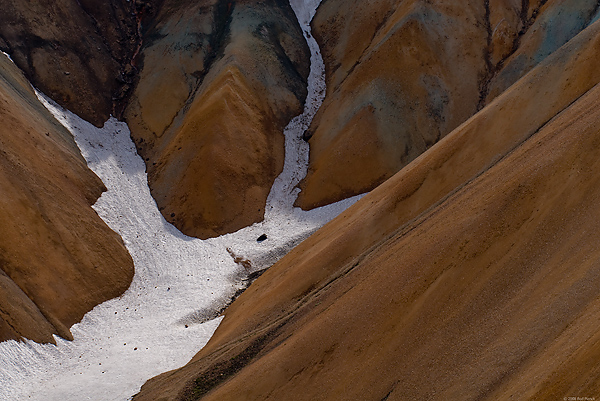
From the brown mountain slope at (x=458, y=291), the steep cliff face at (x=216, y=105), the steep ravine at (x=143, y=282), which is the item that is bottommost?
the brown mountain slope at (x=458, y=291)

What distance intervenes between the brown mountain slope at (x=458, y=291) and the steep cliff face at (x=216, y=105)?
13.8 meters

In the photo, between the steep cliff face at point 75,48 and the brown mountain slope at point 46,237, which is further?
the steep cliff face at point 75,48

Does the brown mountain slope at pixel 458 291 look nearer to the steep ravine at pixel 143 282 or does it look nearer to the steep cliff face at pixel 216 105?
the steep ravine at pixel 143 282

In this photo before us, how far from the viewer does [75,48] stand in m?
47.2

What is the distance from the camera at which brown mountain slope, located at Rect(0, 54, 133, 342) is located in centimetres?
2900

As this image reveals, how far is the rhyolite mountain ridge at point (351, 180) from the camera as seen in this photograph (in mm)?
16578

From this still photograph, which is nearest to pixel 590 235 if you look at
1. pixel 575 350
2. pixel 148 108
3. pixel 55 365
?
pixel 575 350

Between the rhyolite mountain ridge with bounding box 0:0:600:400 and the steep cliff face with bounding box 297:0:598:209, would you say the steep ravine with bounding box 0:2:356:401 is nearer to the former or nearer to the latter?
the rhyolite mountain ridge with bounding box 0:0:600:400

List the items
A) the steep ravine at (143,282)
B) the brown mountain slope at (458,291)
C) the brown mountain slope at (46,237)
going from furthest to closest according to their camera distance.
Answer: the brown mountain slope at (46,237) < the steep ravine at (143,282) < the brown mountain slope at (458,291)

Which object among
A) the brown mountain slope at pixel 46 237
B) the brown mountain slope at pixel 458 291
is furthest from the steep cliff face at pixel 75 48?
the brown mountain slope at pixel 458 291

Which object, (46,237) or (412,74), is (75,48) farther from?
(412,74)

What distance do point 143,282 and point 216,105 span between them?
1601 centimetres

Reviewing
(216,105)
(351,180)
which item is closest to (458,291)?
(351,180)

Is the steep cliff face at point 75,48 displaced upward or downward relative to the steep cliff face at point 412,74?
upward
